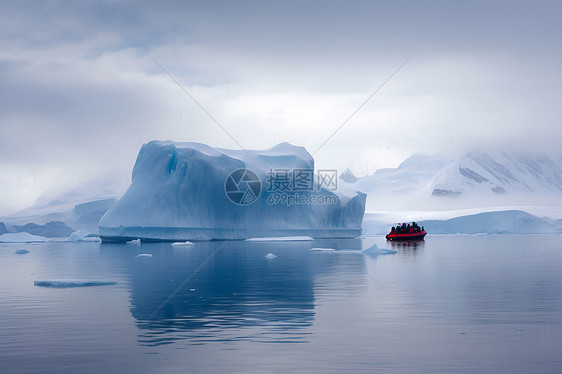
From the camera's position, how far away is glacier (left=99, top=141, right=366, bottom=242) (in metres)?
47.6

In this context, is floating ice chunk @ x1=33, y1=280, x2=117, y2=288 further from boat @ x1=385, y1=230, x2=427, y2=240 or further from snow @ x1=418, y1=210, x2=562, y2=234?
snow @ x1=418, y1=210, x2=562, y2=234

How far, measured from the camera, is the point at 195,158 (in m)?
48.2

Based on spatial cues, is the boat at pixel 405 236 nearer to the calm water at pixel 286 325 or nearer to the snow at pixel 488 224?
the snow at pixel 488 224

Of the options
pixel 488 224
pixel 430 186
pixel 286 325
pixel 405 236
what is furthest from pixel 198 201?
pixel 430 186

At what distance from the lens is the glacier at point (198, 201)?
1874 inches

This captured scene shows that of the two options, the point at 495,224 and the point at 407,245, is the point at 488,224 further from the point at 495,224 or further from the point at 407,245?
the point at 407,245

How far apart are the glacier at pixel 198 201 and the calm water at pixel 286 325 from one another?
27074 mm

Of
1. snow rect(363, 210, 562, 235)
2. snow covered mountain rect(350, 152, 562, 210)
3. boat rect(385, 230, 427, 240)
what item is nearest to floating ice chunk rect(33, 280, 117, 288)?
boat rect(385, 230, 427, 240)

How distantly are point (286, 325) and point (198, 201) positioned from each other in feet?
126

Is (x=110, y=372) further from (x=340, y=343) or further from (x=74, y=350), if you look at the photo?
(x=340, y=343)

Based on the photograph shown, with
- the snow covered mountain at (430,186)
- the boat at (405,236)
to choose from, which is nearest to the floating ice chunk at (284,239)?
the boat at (405,236)

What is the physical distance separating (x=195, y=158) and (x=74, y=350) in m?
39.6

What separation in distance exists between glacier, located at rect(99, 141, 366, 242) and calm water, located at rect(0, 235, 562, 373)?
88.8ft

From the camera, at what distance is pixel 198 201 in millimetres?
48906
